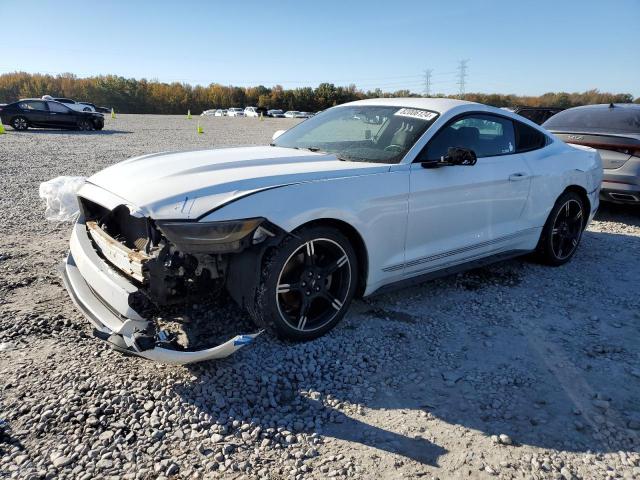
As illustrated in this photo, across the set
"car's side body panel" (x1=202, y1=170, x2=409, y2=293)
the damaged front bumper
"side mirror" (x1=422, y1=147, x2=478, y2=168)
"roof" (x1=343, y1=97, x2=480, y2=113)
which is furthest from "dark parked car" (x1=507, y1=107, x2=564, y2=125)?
the damaged front bumper

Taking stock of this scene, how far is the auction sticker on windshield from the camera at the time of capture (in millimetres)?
3929

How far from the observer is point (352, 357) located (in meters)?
3.18

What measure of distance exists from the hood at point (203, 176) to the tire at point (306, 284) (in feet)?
1.32

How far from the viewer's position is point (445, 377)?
3035mm

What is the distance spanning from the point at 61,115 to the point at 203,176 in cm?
2099

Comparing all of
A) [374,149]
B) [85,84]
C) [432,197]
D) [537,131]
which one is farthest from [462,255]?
[85,84]

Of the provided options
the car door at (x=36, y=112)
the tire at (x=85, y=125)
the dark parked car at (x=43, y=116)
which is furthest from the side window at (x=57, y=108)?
the tire at (x=85, y=125)

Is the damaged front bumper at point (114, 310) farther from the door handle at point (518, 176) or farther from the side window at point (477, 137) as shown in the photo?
the door handle at point (518, 176)

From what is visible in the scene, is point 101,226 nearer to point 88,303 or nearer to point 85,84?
point 88,303

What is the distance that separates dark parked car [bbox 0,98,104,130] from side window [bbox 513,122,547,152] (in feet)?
68.7

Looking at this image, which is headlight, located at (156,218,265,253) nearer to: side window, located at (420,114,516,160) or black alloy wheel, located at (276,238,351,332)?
black alloy wheel, located at (276,238,351,332)

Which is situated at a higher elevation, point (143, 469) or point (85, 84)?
point (85, 84)

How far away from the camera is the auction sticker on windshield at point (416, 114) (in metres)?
3.93

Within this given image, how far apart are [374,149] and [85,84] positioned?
83785 millimetres
